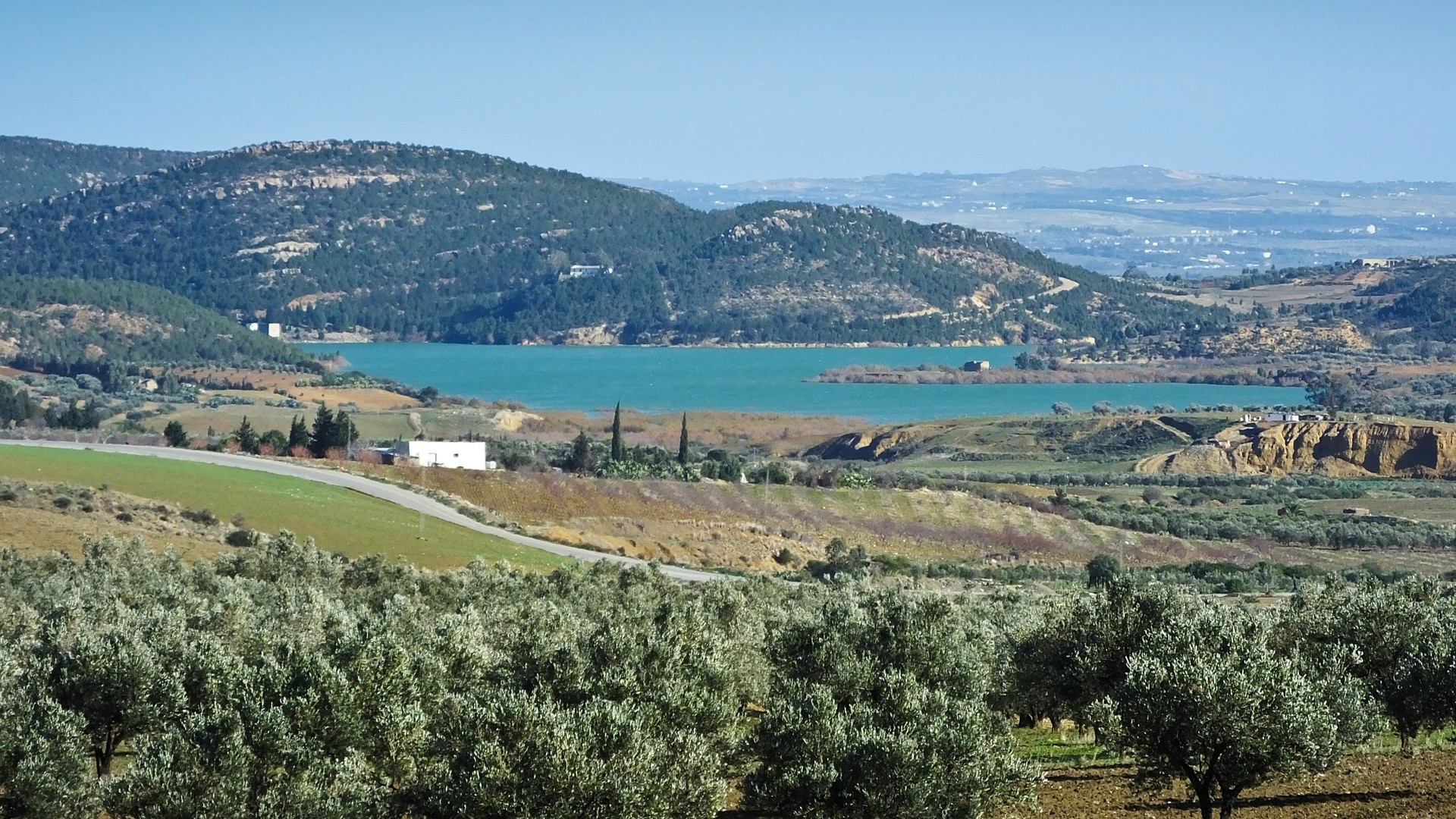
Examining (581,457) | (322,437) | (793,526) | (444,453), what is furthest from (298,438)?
(793,526)

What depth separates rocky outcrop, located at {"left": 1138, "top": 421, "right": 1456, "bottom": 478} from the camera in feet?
266

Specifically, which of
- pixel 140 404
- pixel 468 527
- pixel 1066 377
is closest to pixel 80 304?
pixel 140 404

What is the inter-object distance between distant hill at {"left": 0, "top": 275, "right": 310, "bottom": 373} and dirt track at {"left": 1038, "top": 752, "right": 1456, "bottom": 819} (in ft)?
336

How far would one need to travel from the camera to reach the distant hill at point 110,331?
4769 inches

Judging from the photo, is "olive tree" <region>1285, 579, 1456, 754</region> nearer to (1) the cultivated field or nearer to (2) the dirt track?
(2) the dirt track

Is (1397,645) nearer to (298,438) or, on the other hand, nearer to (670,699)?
(670,699)

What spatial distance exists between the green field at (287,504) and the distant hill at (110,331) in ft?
212

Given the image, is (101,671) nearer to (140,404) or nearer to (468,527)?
A: (468,527)

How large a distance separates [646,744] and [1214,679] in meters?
Answer: 5.22

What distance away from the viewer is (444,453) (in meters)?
67.3

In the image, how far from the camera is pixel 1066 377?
525ft

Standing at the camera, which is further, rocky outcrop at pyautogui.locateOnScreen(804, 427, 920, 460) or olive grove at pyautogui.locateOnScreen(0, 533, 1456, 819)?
rocky outcrop at pyautogui.locateOnScreen(804, 427, 920, 460)

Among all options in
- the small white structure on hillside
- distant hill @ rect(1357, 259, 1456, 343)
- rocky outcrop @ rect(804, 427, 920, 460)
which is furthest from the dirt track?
distant hill @ rect(1357, 259, 1456, 343)

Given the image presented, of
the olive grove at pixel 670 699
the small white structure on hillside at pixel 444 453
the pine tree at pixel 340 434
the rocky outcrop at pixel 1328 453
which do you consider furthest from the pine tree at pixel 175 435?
the rocky outcrop at pixel 1328 453
